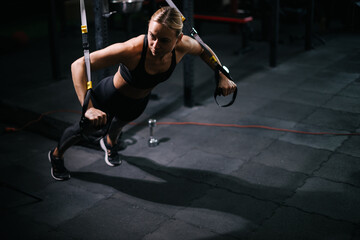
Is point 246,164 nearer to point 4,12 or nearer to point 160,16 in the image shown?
point 160,16

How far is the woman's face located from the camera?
10.2 ft

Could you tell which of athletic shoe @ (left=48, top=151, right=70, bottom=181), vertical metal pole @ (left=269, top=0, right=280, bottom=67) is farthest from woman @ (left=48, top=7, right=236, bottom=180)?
→ vertical metal pole @ (left=269, top=0, right=280, bottom=67)

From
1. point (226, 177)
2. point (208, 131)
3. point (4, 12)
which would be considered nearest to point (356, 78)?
point (208, 131)

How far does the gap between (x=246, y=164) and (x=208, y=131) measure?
93 cm

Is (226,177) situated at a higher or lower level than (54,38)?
lower

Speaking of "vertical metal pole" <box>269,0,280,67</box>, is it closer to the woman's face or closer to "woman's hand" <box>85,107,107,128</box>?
the woman's face

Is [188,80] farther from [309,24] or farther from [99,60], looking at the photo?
[309,24]

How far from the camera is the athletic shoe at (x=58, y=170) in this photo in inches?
161

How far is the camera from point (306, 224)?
3.39m

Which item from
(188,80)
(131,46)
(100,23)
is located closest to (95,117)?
(131,46)

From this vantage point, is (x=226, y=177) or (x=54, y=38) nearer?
(x=226, y=177)

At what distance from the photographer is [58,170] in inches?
163

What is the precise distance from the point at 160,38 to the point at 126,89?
728 mm

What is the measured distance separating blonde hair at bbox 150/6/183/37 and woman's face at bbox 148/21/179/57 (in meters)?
0.03
